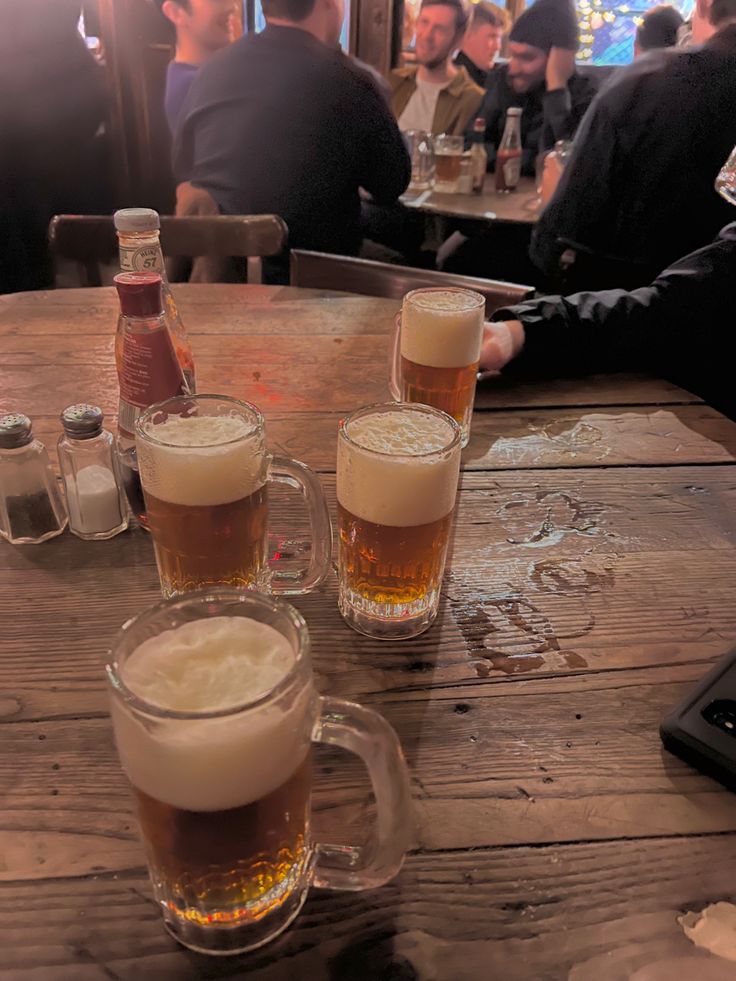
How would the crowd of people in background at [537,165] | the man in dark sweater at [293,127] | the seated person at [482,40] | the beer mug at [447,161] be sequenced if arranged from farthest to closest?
1. the seated person at [482,40]
2. the beer mug at [447,161]
3. the man in dark sweater at [293,127]
4. the crowd of people in background at [537,165]

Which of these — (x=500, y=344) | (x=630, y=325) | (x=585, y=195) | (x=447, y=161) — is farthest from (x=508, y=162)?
(x=500, y=344)

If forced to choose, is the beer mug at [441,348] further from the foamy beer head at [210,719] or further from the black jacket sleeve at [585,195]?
the black jacket sleeve at [585,195]

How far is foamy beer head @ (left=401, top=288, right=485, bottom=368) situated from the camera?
3.38 feet

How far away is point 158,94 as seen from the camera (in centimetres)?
462

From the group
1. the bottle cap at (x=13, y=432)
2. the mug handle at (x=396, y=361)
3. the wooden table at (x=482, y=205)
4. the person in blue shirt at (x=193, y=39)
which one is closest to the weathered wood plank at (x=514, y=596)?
the bottle cap at (x=13, y=432)

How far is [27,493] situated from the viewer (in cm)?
83

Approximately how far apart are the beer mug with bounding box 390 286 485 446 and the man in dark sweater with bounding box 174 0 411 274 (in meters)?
1.53

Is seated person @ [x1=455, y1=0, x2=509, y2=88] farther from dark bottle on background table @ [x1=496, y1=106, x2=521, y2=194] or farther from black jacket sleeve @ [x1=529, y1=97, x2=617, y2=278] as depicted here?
black jacket sleeve @ [x1=529, y1=97, x2=617, y2=278]

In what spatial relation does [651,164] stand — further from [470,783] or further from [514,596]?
[470,783]

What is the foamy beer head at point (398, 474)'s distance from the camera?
2.22 feet

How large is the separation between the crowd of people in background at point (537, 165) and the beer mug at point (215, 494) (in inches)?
26.1

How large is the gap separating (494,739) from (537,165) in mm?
3402

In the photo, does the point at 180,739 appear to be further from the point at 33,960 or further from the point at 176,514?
the point at 176,514

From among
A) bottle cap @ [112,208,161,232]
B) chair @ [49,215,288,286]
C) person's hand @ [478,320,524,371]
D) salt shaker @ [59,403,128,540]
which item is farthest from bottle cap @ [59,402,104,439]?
chair @ [49,215,288,286]
